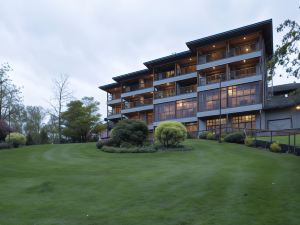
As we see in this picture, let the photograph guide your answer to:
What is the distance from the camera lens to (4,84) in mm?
41000

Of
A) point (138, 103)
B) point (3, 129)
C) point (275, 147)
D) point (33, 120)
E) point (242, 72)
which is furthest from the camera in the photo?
point (33, 120)

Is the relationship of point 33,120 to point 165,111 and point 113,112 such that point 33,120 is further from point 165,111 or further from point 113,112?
point 165,111

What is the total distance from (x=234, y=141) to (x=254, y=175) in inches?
731

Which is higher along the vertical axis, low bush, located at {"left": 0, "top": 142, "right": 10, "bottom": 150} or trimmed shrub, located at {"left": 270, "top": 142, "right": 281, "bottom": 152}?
trimmed shrub, located at {"left": 270, "top": 142, "right": 281, "bottom": 152}

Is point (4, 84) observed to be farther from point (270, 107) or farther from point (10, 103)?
point (270, 107)

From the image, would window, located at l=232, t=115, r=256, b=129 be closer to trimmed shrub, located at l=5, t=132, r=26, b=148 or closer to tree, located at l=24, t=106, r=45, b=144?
trimmed shrub, located at l=5, t=132, r=26, b=148

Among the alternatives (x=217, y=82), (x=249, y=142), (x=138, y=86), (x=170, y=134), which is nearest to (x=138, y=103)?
(x=138, y=86)

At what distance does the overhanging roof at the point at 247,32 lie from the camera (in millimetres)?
44153

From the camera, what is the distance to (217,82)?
48188 mm

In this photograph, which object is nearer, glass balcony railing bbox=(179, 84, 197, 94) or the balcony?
the balcony

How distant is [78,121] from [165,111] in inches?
604

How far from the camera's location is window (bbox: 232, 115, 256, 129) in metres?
45.2

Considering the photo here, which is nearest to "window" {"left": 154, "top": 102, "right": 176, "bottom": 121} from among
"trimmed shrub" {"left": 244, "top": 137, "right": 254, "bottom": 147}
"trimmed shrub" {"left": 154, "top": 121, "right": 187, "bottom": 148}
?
"trimmed shrub" {"left": 154, "top": 121, "right": 187, "bottom": 148}

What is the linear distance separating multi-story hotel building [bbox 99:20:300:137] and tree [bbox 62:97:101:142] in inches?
392
